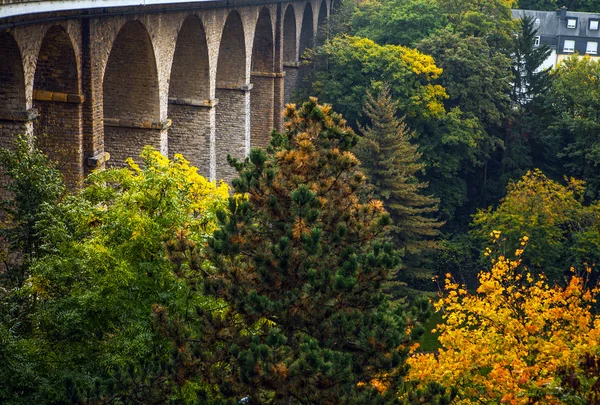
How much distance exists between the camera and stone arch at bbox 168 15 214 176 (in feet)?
110

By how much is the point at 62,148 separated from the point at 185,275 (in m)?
9.76

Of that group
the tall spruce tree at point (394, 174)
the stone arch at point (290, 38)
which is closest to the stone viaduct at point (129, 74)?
the stone arch at point (290, 38)

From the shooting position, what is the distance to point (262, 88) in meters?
46.9

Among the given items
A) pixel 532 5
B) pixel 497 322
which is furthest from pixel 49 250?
pixel 532 5

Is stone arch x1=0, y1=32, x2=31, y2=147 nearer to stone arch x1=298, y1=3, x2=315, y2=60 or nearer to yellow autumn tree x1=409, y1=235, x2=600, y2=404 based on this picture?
yellow autumn tree x1=409, y1=235, x2=600, y2=404

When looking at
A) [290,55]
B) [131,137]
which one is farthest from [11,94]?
[290,55]

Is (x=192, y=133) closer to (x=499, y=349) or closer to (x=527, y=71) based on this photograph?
(x=499, y=349)

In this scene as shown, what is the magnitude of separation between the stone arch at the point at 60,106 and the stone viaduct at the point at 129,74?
0.02m

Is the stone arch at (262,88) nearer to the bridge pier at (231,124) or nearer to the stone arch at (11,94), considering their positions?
the bridge pier at (231,124)

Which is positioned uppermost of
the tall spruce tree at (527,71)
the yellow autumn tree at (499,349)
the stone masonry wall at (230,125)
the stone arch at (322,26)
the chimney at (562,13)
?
the chimney at (562,13)

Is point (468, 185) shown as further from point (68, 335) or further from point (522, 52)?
point (68, 335)

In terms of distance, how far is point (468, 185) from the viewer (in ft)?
172

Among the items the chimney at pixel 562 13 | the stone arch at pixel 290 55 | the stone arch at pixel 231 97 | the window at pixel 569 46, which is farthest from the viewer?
the window at pixel 569 46

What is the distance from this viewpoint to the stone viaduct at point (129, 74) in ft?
68.9
